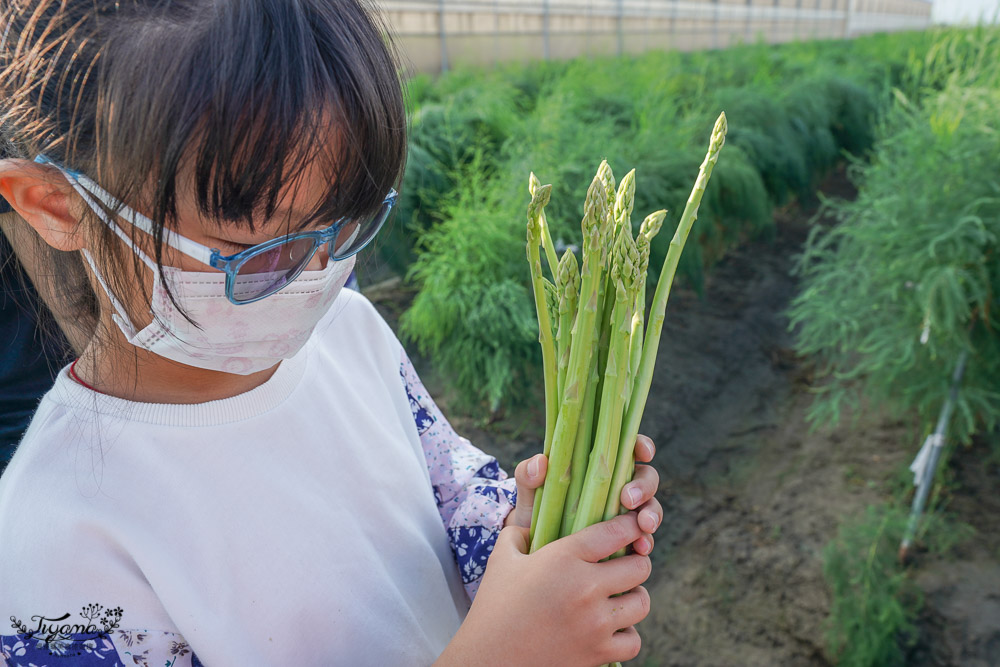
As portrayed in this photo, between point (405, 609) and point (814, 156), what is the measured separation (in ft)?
20.4

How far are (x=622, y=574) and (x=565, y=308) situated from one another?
0.32 meters

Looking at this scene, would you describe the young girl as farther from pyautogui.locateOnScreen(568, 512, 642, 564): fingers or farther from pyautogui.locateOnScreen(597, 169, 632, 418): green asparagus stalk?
pyautogui.locateOnScreen(597, 169, 632, 418): green asparagus stalk

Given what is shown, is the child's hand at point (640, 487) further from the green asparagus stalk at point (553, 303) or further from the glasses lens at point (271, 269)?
the glasses lens at point (271, 269)

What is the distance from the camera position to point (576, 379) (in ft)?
2.96

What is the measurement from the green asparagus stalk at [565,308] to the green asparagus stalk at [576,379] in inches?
0.5

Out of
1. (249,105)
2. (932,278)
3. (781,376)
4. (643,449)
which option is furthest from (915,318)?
(249,105)

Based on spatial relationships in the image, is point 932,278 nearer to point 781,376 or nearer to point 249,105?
point 781,376

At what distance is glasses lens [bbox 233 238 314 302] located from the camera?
80 cm

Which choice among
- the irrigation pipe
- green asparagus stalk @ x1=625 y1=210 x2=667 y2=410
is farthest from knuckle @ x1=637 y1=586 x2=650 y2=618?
the irrigation pipe

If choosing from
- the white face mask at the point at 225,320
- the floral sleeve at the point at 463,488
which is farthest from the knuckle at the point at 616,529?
the white face mask at the point at 225,320

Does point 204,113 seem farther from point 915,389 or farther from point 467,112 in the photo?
point 467,112

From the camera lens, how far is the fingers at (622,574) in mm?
824

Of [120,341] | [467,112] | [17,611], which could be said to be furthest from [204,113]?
[467,112]

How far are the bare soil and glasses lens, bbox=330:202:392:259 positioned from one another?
2.19 m
